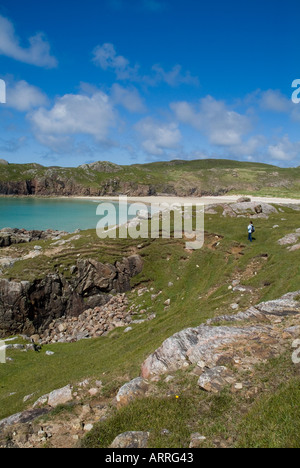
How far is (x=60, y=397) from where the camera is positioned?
14.3 meters

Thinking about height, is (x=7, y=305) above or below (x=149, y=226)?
below

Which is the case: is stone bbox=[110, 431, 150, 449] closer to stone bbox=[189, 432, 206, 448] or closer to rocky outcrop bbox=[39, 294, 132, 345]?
stone bbox=[189, 432, 206, 448]

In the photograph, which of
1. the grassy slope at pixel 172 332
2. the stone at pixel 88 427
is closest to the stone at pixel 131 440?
the grassy slope at pixel 172 332

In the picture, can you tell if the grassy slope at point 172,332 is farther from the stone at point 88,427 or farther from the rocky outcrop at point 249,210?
the rocky outcrop at point 249,210

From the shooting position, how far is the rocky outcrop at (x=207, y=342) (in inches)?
558

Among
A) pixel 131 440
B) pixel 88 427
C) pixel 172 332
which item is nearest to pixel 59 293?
pixel 172 332

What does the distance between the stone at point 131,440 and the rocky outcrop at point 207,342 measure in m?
4.33

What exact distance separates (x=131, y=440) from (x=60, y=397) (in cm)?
655

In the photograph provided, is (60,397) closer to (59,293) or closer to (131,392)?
(131,392)

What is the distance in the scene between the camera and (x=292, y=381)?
1080 centimetres

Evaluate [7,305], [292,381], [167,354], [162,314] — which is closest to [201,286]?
[162,314]
